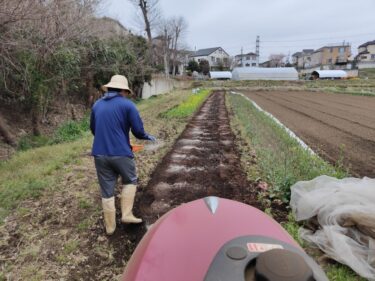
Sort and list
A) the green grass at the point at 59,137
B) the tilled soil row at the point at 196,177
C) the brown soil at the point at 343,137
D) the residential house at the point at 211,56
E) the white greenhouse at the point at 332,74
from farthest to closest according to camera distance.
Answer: the residential house at the point at 211,56, the white greenhouse at the point at 332,74, the green grass at the point at 59,137, the brown soil at the point at 343,137, the tilled soil row at the point at 196,177

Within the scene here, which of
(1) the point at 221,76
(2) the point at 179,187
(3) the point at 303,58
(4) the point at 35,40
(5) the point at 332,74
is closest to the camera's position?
(2) the point at 179,187

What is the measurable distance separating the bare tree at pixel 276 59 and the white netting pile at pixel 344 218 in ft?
309

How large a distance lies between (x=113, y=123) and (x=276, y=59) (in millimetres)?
100098

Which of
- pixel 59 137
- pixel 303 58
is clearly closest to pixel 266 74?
pixel 303 58

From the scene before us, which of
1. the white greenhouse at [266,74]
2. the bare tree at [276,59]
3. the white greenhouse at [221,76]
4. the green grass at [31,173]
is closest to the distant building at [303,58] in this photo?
the bare tree at [276,59]

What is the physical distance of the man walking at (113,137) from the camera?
12.2 feet

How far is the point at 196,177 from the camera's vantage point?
564cm

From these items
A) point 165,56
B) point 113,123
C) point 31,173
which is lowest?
point 31,173

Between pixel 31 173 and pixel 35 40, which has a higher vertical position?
pixel 35 40

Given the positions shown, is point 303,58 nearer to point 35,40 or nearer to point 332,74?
point 332,74

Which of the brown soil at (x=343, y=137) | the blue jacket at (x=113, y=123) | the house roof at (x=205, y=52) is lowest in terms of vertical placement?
the brown soil at (x=343, y=137)

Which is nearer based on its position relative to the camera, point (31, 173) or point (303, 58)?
point (31, 173)

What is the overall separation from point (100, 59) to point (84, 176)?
366 inches

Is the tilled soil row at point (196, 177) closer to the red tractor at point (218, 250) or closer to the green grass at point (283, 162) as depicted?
the green grass at point (283, 162)
